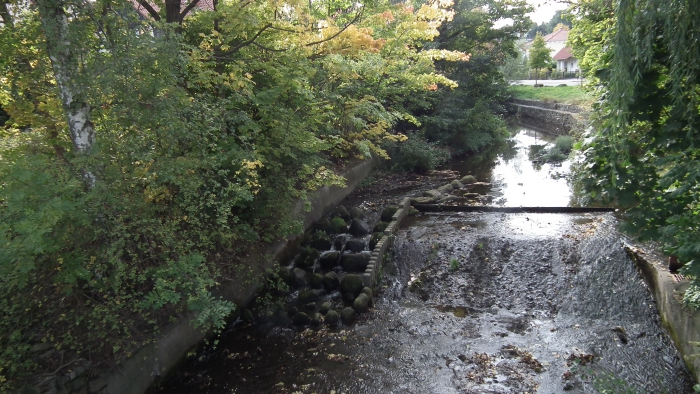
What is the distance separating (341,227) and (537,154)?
14.9 metres

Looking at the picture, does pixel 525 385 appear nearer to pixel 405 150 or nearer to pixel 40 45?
pixel 40 45

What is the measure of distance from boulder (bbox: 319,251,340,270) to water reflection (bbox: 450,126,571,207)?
6.45 m

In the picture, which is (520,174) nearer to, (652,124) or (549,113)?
(549,113)

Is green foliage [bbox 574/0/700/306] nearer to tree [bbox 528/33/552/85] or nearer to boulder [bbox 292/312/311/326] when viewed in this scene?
boulder [bbox 292/312/311/326]

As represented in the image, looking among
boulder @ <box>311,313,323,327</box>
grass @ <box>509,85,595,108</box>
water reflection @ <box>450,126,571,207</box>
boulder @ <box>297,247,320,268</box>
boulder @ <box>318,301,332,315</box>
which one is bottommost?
water reflection @ <box>450,126,571,207</box>

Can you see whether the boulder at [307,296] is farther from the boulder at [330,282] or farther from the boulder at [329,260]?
the boulder at [329,260]

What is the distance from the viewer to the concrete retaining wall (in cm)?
571

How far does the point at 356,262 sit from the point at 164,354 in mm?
4718

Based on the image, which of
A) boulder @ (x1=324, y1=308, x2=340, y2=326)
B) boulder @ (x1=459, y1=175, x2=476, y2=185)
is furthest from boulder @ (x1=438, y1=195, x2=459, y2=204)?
boulder @ (x1=324, y1=308, x2=340, y2=326)

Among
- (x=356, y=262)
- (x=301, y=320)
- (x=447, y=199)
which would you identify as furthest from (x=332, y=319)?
(x=447, y=199)

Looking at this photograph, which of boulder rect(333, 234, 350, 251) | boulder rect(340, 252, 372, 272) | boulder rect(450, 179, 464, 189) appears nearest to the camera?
boulder rect(340, 252, 372, 272)

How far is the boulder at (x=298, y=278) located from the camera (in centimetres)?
939

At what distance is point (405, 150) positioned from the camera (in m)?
18.8

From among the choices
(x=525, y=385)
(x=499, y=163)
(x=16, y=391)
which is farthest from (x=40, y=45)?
(x=499, y=163)
